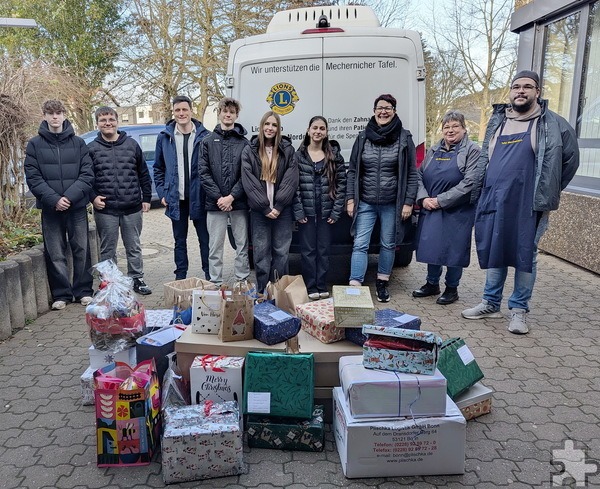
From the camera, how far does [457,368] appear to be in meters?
2.96

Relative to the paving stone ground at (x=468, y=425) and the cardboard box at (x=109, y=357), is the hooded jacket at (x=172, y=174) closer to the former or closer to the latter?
the paving stone ground at (x=468, y=425)

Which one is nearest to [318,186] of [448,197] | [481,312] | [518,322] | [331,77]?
[331,77]

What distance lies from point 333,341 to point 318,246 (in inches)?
86.8

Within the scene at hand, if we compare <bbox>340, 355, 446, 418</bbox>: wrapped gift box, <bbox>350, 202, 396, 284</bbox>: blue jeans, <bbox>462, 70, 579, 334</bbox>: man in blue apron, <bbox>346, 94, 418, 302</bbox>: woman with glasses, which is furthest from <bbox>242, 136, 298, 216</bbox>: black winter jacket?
<bbox>340, 355, 446, 418</bbox>: wrapped gift box

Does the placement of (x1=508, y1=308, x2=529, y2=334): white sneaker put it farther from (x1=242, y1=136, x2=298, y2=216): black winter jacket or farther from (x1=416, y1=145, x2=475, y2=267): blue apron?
(x1=242, y1=136, x2=298, y2=216): black winter jacket

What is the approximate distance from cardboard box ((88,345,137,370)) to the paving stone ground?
298 mm

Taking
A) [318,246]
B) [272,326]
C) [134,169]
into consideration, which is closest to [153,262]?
[134,169]

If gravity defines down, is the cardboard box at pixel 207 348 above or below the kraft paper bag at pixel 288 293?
below

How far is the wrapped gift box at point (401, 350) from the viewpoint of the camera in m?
2.51

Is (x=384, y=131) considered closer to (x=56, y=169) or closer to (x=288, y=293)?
(x=288, y=293)

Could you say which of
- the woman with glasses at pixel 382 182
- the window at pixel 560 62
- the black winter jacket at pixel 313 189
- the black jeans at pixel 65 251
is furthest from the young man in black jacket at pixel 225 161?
the window at pixel 560 62

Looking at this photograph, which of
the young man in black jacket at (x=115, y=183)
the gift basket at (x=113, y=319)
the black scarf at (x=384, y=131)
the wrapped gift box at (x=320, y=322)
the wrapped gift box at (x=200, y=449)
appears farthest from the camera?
the young man in black jacket at (x=115, y=183)

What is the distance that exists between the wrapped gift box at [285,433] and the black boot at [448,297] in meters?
2.71

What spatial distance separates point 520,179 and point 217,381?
2866mm
